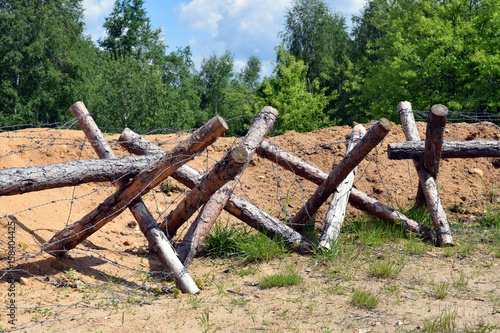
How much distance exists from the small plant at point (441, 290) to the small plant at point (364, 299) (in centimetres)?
56

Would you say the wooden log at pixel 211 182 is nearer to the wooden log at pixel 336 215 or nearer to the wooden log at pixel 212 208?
the wooden log at pixel 212 208

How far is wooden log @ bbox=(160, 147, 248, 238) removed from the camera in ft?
13.5

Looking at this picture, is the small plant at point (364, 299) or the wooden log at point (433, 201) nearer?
the small plant at point (364, 299)

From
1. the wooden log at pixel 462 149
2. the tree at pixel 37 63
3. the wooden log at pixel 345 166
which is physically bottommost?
the wooden log at pixel 345 166

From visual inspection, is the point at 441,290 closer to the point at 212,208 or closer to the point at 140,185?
the point at 212,208

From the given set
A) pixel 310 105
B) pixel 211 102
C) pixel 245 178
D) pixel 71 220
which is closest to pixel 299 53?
pixel 310 105

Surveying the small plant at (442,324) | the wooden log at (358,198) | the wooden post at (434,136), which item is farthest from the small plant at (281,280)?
the wooden post at (434,136)

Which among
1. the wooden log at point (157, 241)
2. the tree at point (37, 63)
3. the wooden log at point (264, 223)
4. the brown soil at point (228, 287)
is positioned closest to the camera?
the brown soil at point (228, 287)

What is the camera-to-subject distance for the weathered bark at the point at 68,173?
384cm

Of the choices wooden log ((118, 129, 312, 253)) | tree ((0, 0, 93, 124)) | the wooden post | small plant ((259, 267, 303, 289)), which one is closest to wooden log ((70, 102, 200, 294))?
wooden log ((118, 129, 312, 253))

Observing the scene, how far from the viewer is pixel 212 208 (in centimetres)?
513

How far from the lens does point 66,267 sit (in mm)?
4922

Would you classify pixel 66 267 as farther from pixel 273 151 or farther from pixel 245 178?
pixel 245 178

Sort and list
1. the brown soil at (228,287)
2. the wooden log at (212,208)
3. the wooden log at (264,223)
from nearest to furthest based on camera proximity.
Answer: the brown soil at (228,287)
the wooden log at (212,208)
the wooden log at (264,223)
